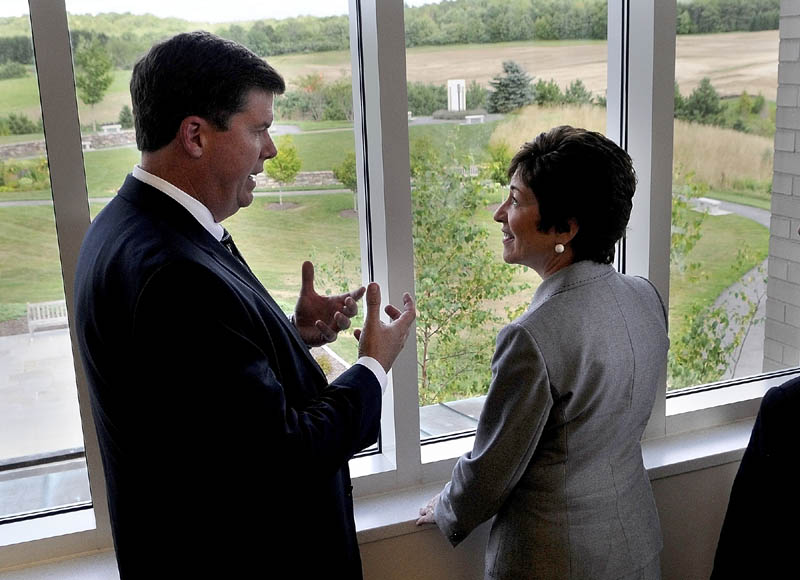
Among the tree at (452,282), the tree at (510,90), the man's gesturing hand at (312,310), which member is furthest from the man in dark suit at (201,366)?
the tree at (510,90)

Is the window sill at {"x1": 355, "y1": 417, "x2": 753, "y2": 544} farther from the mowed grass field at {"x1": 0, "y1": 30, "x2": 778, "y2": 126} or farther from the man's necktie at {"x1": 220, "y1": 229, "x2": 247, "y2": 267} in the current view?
the mowed grass field at {"x1": 0, "y1": 30, "x2": 778, "y2": 126}

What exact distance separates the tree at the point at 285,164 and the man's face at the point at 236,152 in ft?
2.02

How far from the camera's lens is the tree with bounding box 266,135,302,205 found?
6.86 feet

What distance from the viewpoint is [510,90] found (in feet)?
7.54

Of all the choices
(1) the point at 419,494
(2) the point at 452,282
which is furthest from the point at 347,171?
(1) the point at 419,494

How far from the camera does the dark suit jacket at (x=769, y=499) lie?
1.92m

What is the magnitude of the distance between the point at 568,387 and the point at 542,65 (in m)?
1.02

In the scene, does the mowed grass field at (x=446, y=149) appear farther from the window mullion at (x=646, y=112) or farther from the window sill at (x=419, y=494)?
the window sill at (x=419, y=494)

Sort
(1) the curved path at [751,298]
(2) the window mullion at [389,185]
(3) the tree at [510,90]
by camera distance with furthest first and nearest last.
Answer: (1) the curved path at [751,298] → (3) the tree at [510,90] → (2) the window mullion at [389,185]

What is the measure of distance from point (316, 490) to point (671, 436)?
139 cm

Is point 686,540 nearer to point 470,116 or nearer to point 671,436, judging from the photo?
point 671,436

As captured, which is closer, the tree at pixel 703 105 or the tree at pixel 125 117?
the tree at pixel 125 117

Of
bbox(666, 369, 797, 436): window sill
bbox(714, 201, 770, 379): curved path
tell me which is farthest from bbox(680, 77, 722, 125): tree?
bbox(666, 369, 797, 436): window sill

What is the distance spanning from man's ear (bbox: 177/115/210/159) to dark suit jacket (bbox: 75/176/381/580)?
0.09 m
